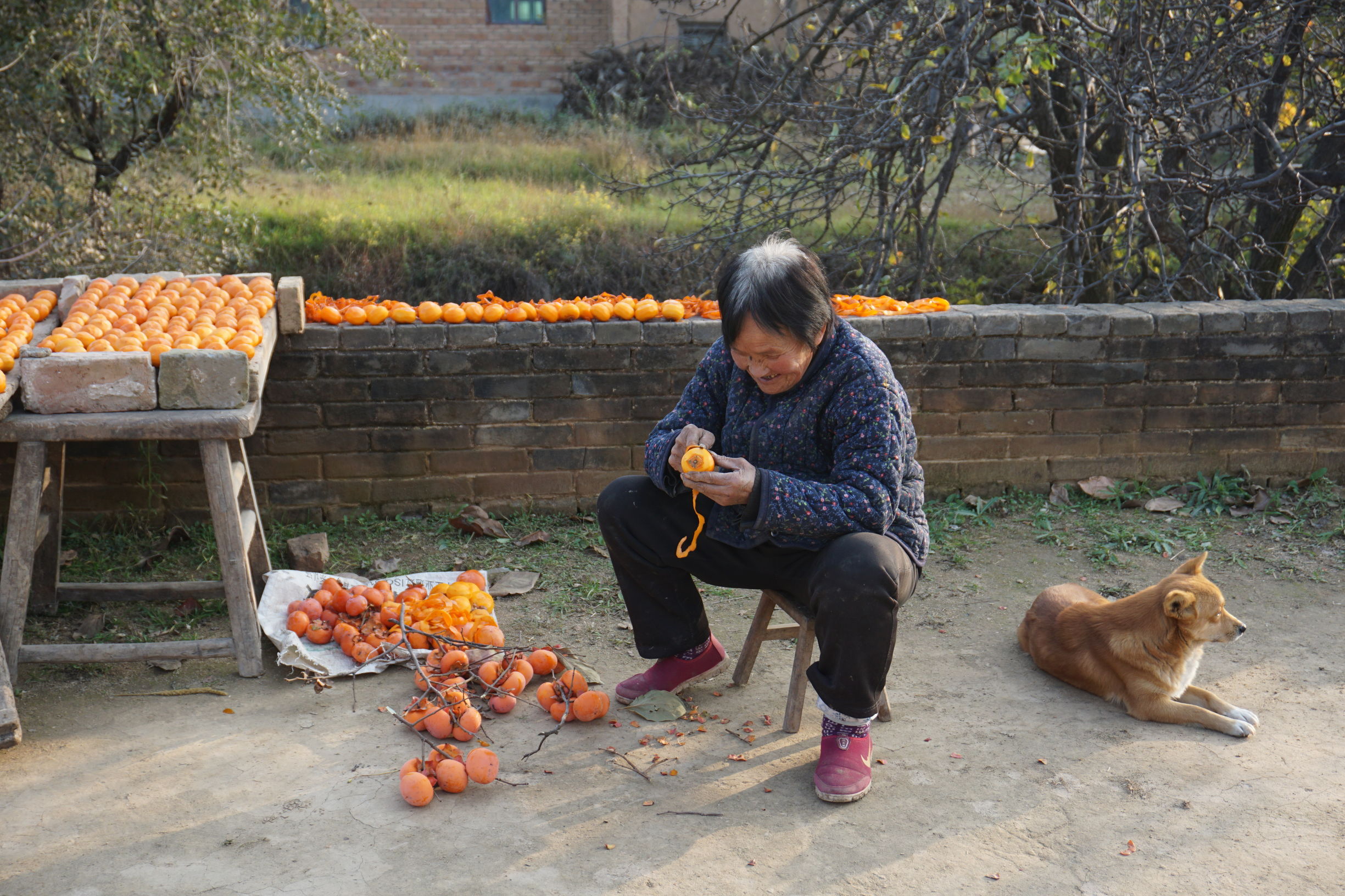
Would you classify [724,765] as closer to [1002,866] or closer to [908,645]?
[1002,866]

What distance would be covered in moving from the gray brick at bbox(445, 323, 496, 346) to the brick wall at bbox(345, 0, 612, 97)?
46.0 feet

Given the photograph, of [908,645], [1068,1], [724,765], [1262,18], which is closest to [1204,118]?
[1262,18]

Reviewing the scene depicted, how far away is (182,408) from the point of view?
3.19 metres

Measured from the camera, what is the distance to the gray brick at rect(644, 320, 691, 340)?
15.0ft

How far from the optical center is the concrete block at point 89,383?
10.1 ft

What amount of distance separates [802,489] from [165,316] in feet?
8.20

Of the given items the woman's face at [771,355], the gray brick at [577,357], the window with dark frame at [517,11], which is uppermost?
the window with dark frame at [517,11]

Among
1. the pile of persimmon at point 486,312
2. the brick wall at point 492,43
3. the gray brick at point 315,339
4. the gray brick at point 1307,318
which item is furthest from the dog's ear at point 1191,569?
the brick wall at point 492,43

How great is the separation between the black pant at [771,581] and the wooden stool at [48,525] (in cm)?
122

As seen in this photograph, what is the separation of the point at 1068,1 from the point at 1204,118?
5.45 feet

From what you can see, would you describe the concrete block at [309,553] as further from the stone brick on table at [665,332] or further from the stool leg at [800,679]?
the stool leg at [800,679]

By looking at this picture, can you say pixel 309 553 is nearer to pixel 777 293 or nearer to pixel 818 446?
pixel 818 446

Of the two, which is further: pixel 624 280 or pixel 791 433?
pixel 624 280

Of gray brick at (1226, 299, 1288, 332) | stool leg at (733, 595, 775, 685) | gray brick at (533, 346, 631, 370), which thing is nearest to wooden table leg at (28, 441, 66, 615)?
gray brick at (533, 346, 631, 370)
